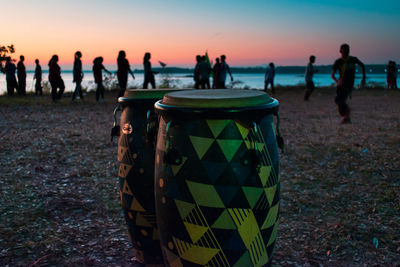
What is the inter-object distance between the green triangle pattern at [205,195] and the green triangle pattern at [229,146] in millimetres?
196

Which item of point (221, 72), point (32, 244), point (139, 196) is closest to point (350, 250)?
point (139, 196)

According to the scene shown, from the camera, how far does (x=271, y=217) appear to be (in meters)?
2.07

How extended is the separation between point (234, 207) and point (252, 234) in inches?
8.6

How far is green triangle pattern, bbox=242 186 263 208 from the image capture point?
191 centimetres

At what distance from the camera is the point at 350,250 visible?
10.9 ft

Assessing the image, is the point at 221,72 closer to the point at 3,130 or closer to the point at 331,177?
the point at 3,130

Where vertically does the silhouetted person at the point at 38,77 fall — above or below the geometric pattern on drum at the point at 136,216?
above

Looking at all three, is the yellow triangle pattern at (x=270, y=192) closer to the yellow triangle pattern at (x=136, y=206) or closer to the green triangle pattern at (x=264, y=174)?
the green triangle pattern at (x=264, y=174)

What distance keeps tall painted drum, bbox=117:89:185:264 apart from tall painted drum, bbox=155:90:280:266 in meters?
0.58

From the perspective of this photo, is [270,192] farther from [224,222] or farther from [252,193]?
[224,222]

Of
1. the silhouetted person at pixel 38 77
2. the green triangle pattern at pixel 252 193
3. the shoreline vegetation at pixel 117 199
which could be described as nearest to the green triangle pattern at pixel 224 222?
the green triangle pattern at pixel 252 193

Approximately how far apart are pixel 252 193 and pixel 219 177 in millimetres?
214

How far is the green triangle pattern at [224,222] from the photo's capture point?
1.91 metres

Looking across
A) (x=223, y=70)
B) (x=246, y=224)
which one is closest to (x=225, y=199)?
(x=246, y=224)
